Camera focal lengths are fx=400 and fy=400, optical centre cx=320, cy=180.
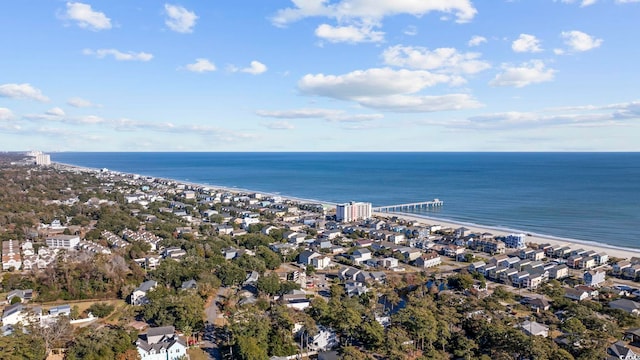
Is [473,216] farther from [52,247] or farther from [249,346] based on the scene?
[52,247]

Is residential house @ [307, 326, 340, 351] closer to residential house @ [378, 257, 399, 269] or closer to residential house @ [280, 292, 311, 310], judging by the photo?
residential house @ [280, 292, 311, 310]

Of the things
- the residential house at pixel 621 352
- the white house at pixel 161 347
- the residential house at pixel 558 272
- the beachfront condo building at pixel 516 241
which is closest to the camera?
the residential house at pixel 621 352

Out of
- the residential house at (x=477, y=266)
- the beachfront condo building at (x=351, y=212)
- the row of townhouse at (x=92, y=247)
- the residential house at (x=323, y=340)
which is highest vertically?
the beachfront condo building at (x=351, y=212)

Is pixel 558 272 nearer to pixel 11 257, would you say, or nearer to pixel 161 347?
pixel 161 347

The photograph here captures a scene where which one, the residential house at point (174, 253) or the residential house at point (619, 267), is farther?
the residential house at point (174, 253)

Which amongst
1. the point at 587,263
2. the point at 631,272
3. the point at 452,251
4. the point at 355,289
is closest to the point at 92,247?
the point at 355,289

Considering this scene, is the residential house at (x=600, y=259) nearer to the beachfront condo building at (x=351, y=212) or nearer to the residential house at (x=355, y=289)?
the residential house at (x=355, y=289)

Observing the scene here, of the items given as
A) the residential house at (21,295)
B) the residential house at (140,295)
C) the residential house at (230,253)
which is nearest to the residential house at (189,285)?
the residential house at (140,295)
